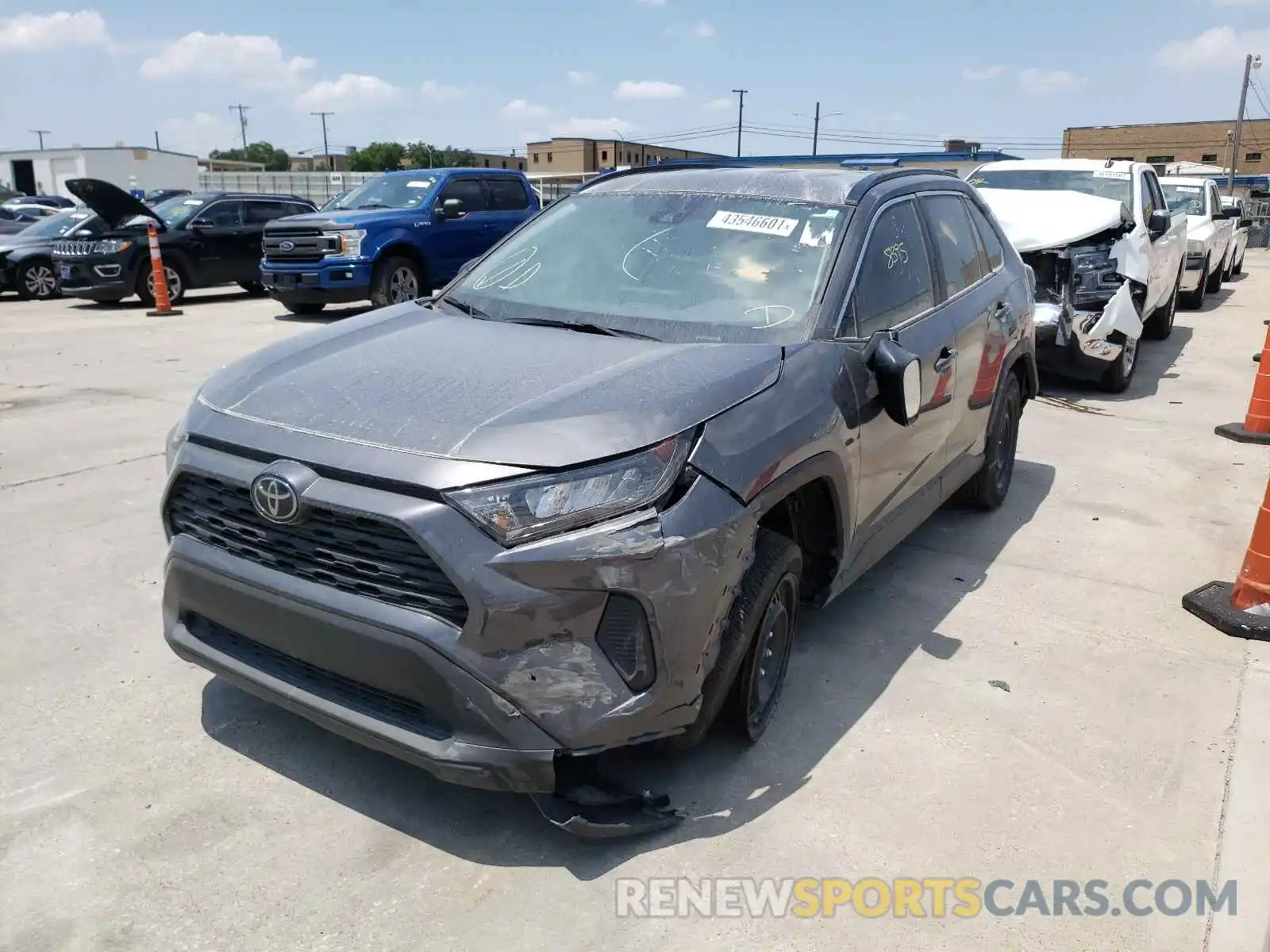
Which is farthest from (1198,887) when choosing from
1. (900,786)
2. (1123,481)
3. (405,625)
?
(1123,481)

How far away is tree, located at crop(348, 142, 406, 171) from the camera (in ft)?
350

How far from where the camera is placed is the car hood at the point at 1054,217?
28.1ft

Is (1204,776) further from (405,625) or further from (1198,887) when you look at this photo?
(405,625)

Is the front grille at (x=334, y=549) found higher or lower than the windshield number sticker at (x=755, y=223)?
lower

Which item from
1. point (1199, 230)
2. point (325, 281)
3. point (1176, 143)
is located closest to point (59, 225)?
point (325, 281)

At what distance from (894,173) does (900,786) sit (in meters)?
2.60

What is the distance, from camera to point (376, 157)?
4301 inches

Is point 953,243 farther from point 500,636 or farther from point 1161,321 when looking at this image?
point 1161,321

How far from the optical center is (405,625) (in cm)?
245

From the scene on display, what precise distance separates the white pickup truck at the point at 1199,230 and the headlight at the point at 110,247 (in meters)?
15.2

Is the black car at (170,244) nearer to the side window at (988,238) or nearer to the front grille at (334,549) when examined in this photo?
the side window at (988,238)

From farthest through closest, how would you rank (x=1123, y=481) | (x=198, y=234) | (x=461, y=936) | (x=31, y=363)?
(x=198, y=234)
(x=31, y=363)
(x=1123, y=481)
(x=461, y=936)

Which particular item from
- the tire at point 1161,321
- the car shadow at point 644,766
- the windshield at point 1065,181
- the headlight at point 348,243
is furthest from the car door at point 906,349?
the headlight at point 348,243

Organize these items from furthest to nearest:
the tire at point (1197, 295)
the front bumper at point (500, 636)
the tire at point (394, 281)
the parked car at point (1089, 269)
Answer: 1. the tire at point (1197, 295)
2. the tire at point (394, 281)
3. the parked car at point (1089, 269)
4. the front bumper at point (500, 636)
